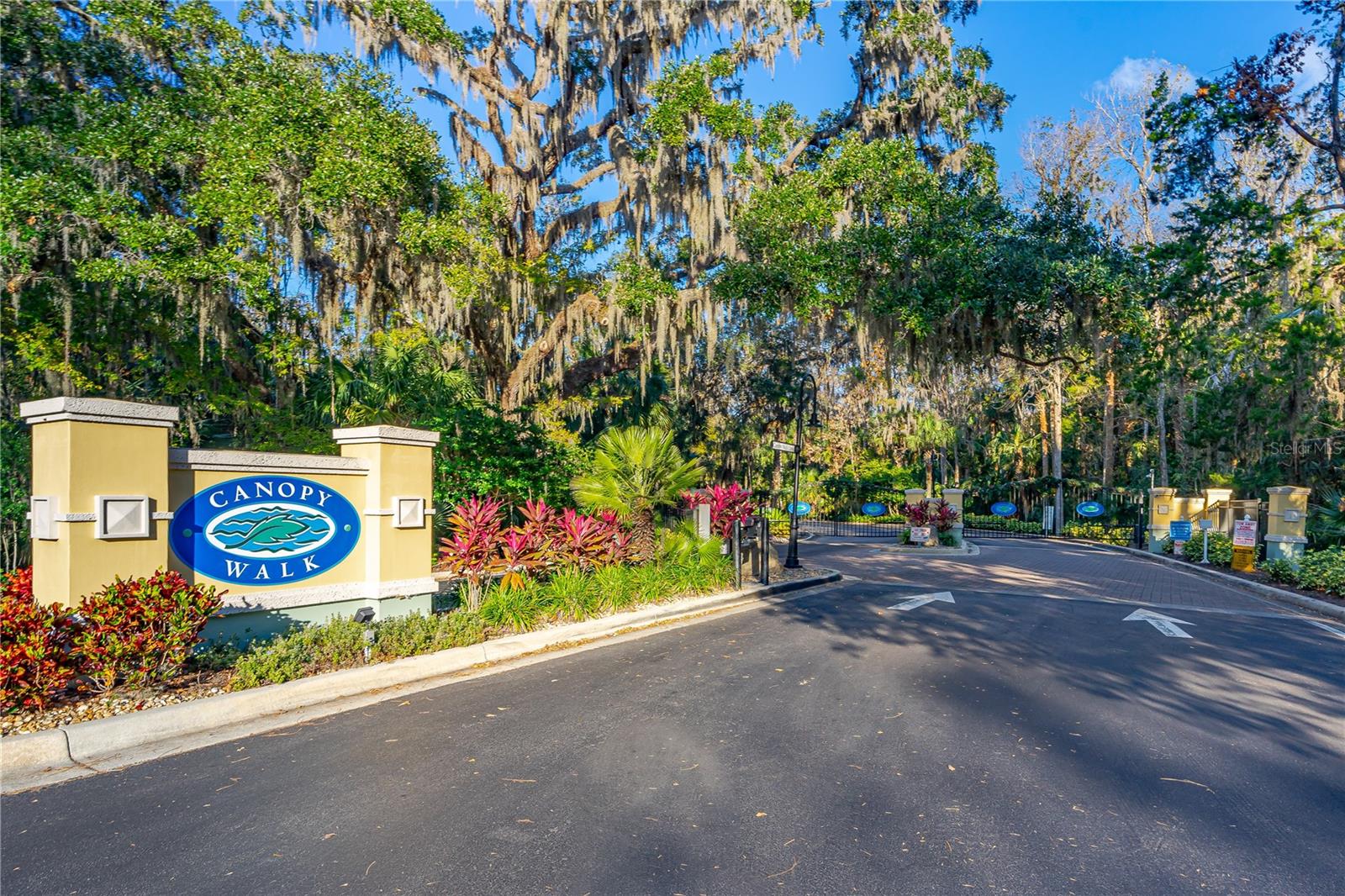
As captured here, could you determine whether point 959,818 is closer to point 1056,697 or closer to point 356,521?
point 1056,697

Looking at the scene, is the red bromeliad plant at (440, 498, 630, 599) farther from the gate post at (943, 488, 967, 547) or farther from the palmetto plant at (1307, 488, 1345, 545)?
the palmetto plant at (1307, 488, 1345, 545)

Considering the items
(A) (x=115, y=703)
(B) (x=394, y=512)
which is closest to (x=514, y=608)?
(B) (x=394, y=512)

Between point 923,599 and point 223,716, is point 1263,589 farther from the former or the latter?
point 223,716

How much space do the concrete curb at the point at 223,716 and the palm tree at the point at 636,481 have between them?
3861 millimetres

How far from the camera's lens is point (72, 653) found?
219 inches

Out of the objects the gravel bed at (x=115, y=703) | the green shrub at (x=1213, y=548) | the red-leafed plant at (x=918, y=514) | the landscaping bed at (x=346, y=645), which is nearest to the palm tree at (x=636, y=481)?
the landscaping bed at (x=346, y=645)

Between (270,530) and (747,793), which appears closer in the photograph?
(747,793)

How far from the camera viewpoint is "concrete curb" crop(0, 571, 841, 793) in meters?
4.87

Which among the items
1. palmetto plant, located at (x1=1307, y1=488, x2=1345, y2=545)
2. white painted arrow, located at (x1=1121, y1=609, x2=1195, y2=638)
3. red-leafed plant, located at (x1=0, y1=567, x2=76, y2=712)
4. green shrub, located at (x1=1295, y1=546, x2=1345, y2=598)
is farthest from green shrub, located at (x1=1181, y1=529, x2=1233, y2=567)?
red-leafed plant, located at (x1=0, y1=567, x2=76, y2=712)

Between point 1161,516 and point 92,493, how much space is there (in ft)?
87.2

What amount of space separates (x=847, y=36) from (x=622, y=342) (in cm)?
Answer: 967

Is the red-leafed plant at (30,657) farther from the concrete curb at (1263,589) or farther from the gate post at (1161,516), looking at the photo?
the gate post at (1161,516)

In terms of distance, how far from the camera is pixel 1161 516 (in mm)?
24094

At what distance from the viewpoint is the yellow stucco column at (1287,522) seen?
1639cm
